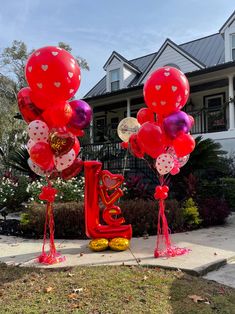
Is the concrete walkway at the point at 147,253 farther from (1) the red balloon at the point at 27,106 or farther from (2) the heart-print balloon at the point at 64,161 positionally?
(1) the red balloon at the point at 27,106

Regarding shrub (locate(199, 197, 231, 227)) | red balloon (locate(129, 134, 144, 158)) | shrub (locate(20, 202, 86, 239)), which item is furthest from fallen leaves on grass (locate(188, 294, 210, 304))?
shrub (locate(199, 197, 231, 227))

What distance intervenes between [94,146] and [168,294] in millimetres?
A: 12599

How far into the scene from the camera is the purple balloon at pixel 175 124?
5.62 m

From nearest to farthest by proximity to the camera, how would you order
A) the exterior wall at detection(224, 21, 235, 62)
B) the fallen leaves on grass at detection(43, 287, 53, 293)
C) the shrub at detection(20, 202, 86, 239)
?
the fallen leaves on grass at detection(43, 287, 53, 293)
the shrub at detection(20, 202, 86, 239)
the exterior wall at detection(224, 21, 235, 62)


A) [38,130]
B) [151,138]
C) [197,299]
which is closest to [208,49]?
[151,138]

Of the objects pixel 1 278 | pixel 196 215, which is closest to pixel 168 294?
pixel 1 278

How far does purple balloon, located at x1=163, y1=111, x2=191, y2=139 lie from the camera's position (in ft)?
18.4

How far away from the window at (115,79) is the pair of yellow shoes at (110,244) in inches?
678

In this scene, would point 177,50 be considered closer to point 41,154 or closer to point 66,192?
point 66,192

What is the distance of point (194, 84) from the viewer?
677 inches

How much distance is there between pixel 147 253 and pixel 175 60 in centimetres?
1566

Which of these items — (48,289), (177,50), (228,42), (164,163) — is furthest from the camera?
(177,50)

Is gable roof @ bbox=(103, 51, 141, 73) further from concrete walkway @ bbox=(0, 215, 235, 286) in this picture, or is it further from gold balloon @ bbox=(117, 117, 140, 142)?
gold balloon @ bbox=(117, 117, 140, 142)

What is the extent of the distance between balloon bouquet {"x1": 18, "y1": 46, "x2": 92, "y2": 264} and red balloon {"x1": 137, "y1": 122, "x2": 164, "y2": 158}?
89 cm
